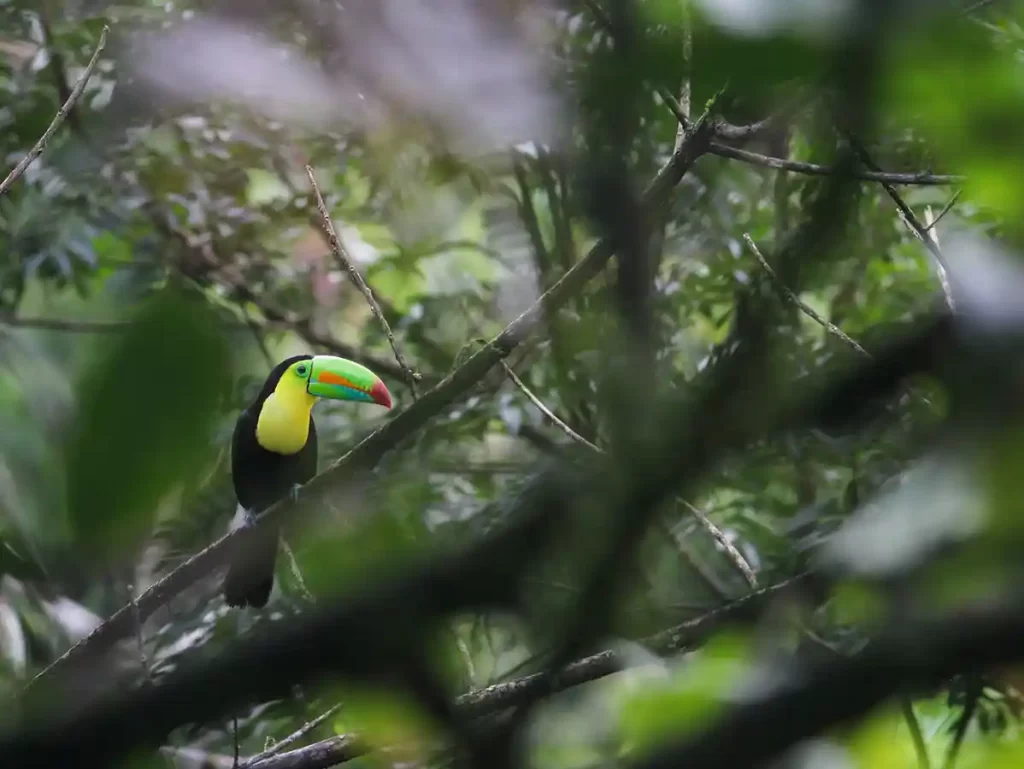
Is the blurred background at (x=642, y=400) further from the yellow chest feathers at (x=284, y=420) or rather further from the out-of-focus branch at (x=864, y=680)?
the yellow chest feathers at (x=284, y=420)

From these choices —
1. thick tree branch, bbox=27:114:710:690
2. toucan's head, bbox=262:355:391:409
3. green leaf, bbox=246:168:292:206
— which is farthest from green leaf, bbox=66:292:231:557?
green leaf, bbox=246:168:292:206

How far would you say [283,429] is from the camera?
6.16 feet

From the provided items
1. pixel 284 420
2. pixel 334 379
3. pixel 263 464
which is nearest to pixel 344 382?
pixel 334 379

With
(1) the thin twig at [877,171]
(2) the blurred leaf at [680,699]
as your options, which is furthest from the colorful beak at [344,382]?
(2) the blurred leaf at [680,699]

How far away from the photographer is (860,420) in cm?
16

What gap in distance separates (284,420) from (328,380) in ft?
0.67

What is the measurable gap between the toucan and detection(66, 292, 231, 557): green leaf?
4.94ft

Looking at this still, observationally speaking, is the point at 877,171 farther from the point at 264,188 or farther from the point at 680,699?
the point at 264,188

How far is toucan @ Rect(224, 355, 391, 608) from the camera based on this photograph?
67.4 inches

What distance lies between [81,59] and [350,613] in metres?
1.57

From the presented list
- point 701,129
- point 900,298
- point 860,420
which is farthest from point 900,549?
point 900,298

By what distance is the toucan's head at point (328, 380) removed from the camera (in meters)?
1.62

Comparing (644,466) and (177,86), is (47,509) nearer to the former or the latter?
(644,466)

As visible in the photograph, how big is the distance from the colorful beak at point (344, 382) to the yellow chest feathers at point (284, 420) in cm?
8
